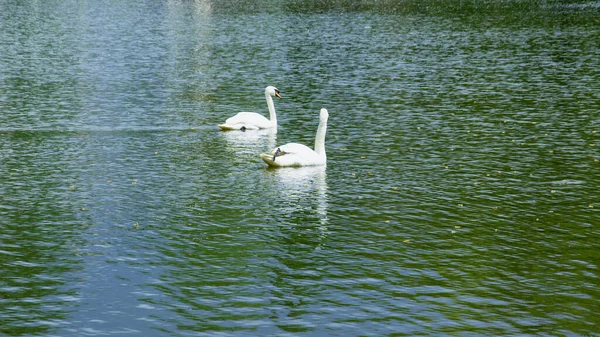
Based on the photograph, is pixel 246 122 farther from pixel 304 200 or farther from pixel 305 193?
pixel 304 200

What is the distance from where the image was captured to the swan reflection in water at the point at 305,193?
27.9 m

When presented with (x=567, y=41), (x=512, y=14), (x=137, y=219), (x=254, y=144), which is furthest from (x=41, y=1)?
(x=137, y=219)

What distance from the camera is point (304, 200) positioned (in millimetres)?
30016

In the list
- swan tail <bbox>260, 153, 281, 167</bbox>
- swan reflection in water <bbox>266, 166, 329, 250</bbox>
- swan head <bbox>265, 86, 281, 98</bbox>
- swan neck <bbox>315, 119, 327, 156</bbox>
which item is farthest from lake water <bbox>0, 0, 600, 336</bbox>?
swan head <bbox>265, 86, 281, 98</bbox>

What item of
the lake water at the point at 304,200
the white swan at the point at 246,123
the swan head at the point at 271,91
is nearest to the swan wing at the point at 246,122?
the white swan at the point at 246,123

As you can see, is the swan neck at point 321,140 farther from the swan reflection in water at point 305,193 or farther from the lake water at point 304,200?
the lake water at point 304,200

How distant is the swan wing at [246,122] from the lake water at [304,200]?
2.22 feet

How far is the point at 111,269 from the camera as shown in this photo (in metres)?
23.0

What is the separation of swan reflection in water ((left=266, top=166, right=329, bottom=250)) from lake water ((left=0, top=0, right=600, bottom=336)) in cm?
13

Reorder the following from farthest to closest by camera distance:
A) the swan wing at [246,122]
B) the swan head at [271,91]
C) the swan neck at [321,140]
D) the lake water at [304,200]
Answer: the swan head at [271,91], the swan wing at [246,122], the swan neck at [321,140], the lake water at [304,200]

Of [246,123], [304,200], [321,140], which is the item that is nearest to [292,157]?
[321,140]

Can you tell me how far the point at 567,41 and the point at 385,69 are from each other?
2283 centimetres

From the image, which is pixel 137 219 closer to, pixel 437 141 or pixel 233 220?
pixel 233 220

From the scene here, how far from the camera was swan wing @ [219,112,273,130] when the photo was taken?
42.9 metres
